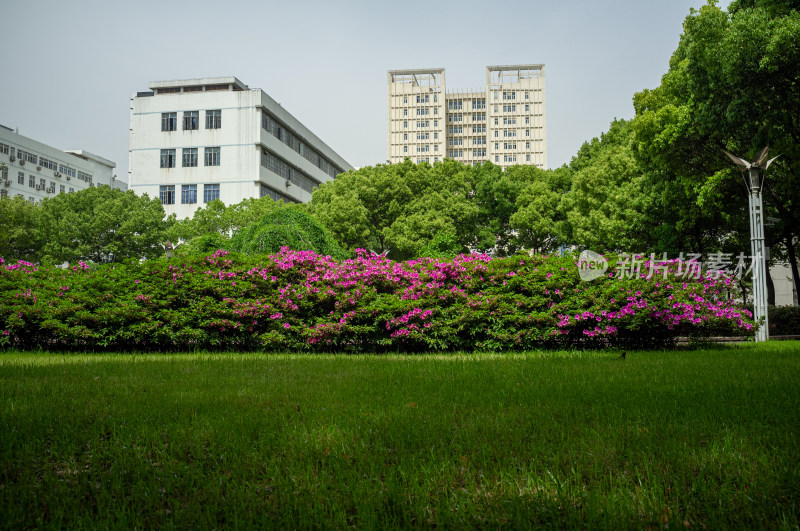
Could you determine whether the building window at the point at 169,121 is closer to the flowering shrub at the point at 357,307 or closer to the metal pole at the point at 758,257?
the flowering shrub at the point at 357,307

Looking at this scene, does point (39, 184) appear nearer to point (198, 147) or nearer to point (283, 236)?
point (198, 147)

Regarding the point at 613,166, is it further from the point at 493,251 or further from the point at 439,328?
the point at 439,328

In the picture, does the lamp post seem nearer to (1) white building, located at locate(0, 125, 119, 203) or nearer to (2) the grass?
(2) the grass

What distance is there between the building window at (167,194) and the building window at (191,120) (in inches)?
243

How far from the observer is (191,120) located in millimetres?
54719

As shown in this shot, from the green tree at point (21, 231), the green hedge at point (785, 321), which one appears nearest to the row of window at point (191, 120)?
the green tree at point (21, 231)

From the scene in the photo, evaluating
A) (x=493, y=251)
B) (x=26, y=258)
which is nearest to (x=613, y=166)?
(x=493, y=251)

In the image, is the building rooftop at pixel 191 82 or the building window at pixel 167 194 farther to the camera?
the building rooftop at pixel 191 82

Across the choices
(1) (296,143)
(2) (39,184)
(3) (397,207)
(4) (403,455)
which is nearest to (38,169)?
(2) (39,184)

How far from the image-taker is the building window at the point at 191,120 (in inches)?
2154

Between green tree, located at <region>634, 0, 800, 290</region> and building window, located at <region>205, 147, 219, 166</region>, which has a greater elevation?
building window, located at <region>205, 147, 219, 166</region>

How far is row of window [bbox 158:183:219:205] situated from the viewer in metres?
54.1

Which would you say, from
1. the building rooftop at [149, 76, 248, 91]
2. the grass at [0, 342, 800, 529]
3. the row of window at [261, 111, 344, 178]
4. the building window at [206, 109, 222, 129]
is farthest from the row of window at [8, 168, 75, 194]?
the grass at [0, 342, 800, 529]

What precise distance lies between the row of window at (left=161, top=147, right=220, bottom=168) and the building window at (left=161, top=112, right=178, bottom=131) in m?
2.25
